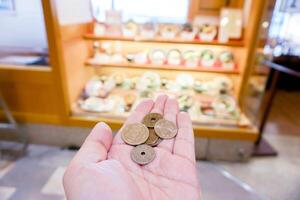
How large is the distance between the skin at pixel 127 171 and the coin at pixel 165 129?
2 centimetres

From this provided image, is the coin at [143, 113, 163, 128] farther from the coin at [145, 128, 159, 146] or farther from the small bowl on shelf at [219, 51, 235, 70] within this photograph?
the small bowl on shelf at [219, 51, 235, 70]

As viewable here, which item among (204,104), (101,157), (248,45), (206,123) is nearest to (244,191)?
(206,123)

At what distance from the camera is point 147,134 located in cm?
97

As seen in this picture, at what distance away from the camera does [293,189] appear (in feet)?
5.40

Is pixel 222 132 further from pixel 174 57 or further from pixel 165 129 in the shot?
pixel 165 129

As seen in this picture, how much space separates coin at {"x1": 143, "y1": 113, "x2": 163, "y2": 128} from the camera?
101 centimetres

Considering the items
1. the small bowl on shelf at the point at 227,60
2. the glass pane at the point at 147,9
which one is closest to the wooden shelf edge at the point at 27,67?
the glass pane at the point at 147,9

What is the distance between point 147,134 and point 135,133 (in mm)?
53

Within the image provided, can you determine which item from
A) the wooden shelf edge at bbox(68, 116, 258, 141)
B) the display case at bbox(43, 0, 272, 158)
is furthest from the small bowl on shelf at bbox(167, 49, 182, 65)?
the wooden shelf edge at bbox(68, 116, 258, 141)

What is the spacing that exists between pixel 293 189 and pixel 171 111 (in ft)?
4.17

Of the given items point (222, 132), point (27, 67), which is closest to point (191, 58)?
point (222, 132)

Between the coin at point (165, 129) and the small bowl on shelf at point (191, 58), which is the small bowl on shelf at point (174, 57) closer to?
the small bowl on shelf at point (191, 58)

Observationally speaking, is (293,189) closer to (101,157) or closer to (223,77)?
(223,77)

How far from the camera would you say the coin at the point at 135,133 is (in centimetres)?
94
